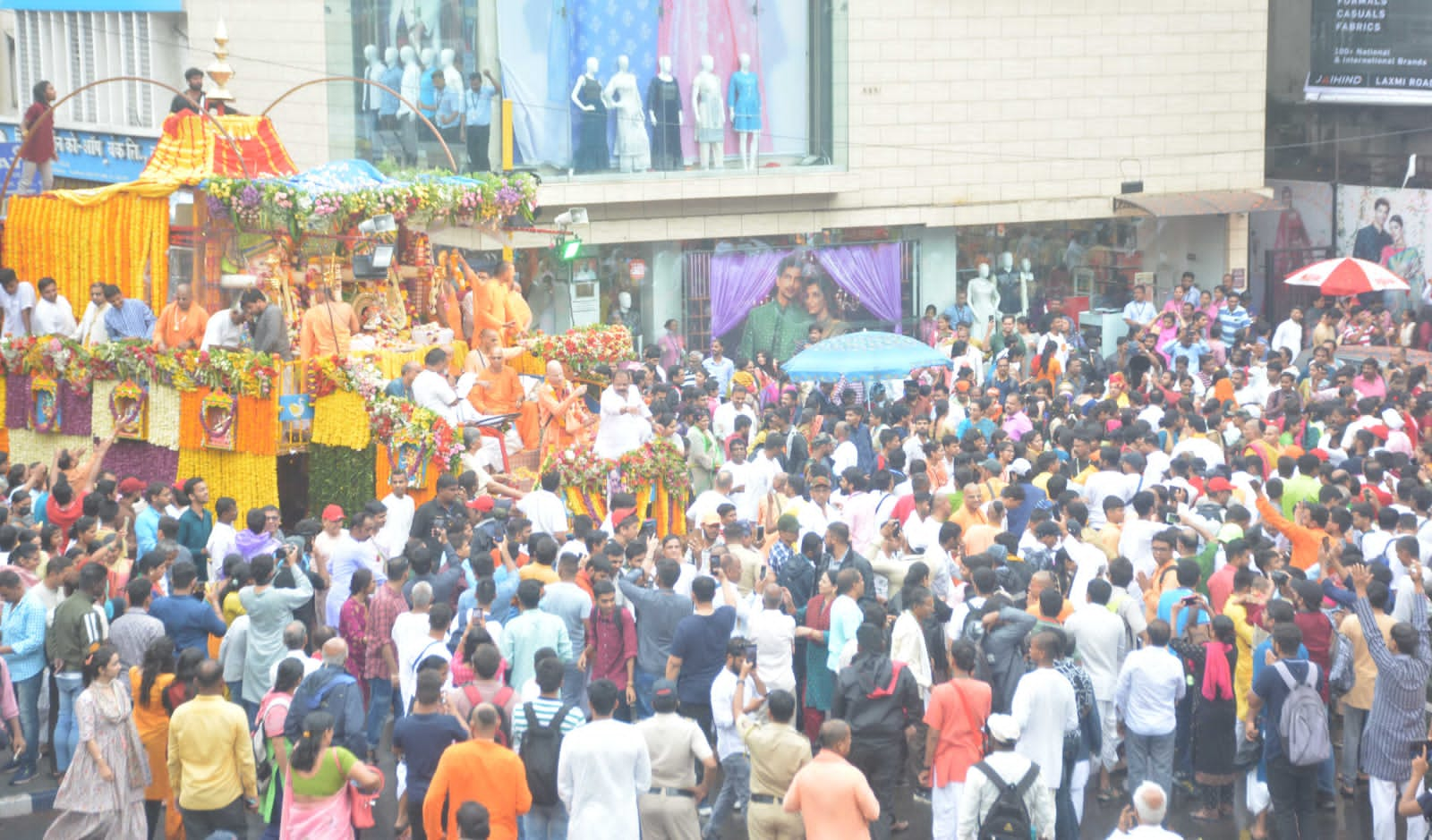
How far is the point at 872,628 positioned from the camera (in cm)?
988

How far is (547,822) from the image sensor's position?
9609mm

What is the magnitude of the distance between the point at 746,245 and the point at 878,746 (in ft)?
56.4

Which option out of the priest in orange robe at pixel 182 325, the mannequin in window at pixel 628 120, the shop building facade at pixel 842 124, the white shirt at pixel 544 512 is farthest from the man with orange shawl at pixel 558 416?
the mannequin in window at pixel 628 120

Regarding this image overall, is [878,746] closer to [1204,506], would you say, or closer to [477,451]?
[1204,506]

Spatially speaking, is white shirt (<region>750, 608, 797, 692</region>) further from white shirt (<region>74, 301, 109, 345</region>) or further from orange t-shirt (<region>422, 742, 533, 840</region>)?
white shirt (<region>74, 301, 109, 345</region>)

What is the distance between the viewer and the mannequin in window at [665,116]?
83.5 ft

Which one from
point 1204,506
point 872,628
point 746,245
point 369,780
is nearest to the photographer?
point 369,780

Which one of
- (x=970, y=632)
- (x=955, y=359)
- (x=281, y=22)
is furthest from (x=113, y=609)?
(x=281, y=22)

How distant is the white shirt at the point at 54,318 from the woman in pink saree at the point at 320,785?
9.68 m

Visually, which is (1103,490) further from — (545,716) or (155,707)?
(155,707)

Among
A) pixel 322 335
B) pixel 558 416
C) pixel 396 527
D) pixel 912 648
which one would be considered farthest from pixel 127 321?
pixel 912 648

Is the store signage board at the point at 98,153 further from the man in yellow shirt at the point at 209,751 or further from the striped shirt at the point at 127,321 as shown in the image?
the man in yellow shirt at the point at 209,751

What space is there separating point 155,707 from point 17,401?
8.20 m

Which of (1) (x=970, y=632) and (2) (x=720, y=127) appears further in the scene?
(2) (x=720, y=127)
